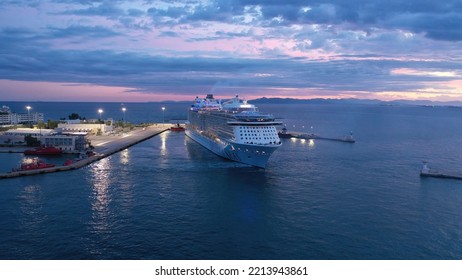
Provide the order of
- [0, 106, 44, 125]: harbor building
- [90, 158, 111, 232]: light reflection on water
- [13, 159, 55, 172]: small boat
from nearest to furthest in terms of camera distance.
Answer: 1. [90, 158, 111, 232]: light reflection on water
2. [13, 159, 55, 172]: small boat
3. [0, 106, 44, 125]: harbor building

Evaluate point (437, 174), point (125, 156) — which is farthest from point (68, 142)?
point (437, 174)

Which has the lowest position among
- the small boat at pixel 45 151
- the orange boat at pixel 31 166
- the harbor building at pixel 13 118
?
the orange boat at pixel 31 166

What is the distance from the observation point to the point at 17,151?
194ft

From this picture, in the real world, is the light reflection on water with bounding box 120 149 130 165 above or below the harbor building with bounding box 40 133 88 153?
below

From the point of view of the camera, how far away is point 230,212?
29625mm

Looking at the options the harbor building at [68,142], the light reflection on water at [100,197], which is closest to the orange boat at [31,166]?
the light reflection on water at [100,197]

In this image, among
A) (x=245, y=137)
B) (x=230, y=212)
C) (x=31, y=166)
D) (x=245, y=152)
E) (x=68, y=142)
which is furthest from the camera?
(x=68, y=142)

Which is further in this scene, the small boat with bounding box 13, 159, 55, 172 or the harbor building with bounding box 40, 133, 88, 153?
the harbor building with bounding box 40, 133, 88, 153

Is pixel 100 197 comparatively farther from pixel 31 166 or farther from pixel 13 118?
pixel 13 118

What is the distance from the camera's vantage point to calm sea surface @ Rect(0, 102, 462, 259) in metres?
Result: 22.3

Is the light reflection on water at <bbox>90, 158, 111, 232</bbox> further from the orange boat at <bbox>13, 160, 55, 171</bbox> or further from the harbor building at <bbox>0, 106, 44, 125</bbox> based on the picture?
the harbor building at <bbox>0, 106, 44, 125</bbox>

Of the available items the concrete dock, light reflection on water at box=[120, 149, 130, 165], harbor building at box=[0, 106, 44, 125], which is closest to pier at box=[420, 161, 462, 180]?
light reflection on water at box=[120, 149, 130, 165]

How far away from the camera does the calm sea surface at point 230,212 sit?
22.3m

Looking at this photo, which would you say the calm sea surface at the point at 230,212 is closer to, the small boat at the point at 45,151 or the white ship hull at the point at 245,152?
the white ship hull at the point at 245,152
